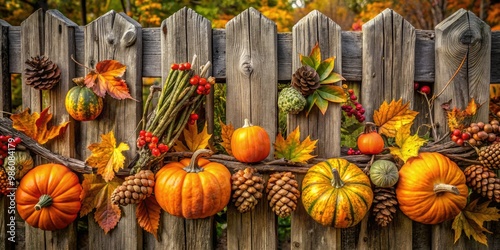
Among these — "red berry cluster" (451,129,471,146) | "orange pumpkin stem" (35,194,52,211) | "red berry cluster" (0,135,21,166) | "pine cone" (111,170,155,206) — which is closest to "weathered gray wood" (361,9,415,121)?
"red berry cluster" (451,129,471,146)

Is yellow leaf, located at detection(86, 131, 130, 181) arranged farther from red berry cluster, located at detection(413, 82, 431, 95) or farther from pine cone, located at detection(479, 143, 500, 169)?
pine cone, located at detection(479, 143, 500, 169)

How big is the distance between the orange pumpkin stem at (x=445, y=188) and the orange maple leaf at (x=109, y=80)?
178cm

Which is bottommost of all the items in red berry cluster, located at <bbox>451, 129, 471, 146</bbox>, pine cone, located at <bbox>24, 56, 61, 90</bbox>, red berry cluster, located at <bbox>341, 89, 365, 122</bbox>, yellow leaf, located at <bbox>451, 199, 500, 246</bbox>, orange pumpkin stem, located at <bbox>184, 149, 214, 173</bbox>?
yellow leaf, located at <bbox>451, 199, 500, 246</bbox>

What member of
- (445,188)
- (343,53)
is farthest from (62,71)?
(445,188)

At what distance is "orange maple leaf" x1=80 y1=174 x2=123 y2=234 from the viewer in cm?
231

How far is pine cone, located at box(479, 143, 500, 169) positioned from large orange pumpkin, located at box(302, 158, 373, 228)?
683mm

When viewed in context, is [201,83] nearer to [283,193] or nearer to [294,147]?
[294,147]

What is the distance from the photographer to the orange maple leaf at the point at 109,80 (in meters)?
2.28

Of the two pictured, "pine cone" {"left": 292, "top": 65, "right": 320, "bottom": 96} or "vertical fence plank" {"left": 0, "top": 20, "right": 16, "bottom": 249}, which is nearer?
"pine cone" {"left": 292, "top": 65, "right": 320, "bottom": 96}

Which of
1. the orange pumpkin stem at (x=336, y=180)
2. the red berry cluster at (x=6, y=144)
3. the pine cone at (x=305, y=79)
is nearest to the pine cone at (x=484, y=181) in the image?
the orange pumpkin stem at (x=336, y=180)

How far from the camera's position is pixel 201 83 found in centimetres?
219

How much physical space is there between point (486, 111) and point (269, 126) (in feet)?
4.27

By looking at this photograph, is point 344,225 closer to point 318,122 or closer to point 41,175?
point 318,122

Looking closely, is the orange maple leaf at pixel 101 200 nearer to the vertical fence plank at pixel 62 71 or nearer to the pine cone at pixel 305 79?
the vertical fence plank at pixel 62 71
